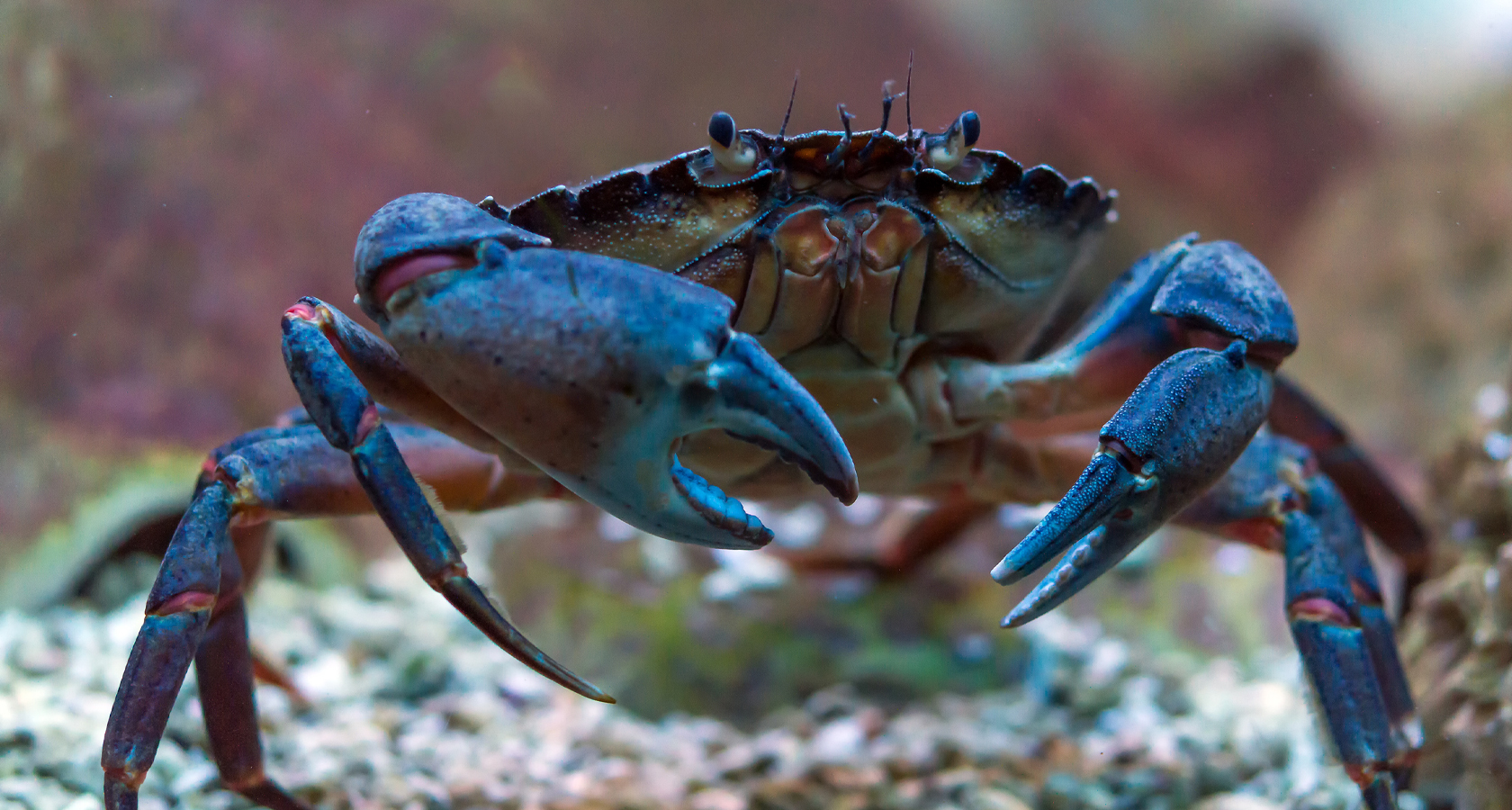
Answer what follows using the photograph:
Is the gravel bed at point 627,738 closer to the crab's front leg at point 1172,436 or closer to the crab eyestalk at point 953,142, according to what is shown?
the crab's front leg at point 1172,436

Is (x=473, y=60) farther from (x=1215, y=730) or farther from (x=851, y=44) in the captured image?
(x=1215, y=730)

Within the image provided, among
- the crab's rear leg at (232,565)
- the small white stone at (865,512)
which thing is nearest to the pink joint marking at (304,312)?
the crab's rear leg at (232,565)

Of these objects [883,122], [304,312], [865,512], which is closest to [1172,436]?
[883,122]

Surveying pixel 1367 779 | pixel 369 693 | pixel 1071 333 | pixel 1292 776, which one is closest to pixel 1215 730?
pixel 1292 776

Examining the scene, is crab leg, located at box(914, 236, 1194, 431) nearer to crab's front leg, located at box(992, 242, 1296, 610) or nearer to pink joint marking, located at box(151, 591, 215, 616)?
crab's front leg, located at box(992, 242, 1296, 610)

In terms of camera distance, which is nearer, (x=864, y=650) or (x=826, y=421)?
(x=826, y=421)

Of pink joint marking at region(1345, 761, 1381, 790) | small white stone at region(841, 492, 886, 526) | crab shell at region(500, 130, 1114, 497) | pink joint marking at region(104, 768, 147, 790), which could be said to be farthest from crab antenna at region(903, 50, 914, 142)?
small white stone at region(841, 492, 886, 526)
